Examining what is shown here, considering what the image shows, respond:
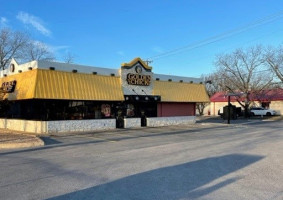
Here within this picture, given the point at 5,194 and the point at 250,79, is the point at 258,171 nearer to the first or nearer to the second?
the point at 5,194

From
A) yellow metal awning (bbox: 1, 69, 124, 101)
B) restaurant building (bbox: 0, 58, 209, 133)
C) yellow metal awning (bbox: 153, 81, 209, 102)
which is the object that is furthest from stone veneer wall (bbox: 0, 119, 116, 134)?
yellow metal awning (bbox: 153, 81, 209, 102)

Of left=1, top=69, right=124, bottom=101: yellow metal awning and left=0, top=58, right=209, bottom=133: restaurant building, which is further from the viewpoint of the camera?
left=0, top=58, right=209, bottom=133: restaurant building

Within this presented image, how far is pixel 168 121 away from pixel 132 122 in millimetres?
4824

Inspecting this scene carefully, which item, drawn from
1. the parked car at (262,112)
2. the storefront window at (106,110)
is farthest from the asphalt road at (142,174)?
the parked car at (262,112)

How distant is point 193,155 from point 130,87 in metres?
16.4

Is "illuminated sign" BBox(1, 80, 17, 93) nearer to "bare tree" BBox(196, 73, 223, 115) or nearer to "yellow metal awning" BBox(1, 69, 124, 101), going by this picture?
"yellow metal awning" BBox(1, 69, 124, 101)

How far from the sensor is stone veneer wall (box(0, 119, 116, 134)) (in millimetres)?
23109

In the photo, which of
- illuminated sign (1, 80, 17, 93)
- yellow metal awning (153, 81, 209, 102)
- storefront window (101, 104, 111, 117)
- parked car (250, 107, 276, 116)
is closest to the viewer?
illuminated sign (1, 80, 17, 93)

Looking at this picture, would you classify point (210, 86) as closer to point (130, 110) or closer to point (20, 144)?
point (130, 110)

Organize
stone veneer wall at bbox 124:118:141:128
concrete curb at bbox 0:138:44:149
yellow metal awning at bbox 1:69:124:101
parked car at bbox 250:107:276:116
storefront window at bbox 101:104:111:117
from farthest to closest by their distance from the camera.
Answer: parked car at bbox 250:107:276:116
stone veneer wall at bbox 124:118:141:128
storefront window at bbox 101:104:111:117
yellow metal awning at bbox 1:69:124:101
concrete curb at bbox 0:138:44:149

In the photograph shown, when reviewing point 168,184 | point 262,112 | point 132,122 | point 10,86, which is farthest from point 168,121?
point 262,112

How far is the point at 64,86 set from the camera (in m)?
23.4

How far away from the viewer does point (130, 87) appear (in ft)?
93.5

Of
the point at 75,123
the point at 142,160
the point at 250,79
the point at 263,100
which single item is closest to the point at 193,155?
the point at 142,160
